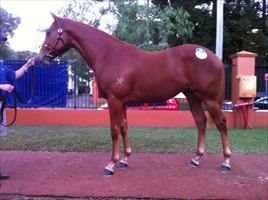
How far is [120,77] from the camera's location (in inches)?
247

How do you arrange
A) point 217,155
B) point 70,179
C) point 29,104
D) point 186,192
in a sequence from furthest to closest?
point 29,104
point 217,155
point 70,179
point 186,192

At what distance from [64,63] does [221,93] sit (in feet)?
23.4

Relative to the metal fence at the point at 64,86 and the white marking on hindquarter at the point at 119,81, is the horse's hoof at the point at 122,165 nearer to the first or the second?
the white marking on hindquarter at the point at 119,81

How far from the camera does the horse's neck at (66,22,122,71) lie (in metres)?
6.57

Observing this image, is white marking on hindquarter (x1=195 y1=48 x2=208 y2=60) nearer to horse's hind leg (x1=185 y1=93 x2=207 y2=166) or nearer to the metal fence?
horse's hind leg (x1=185 y1=93 x2=207 y2=166)

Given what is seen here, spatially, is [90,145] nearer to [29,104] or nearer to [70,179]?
[70,179]

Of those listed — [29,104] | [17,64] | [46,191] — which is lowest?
[46,191]

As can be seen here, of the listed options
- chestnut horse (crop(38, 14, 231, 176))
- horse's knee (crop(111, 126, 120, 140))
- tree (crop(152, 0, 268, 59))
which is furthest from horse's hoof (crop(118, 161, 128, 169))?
tree (crop(152, 0, 268, 59))

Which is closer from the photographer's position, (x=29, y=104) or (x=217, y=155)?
(x=217, y=155)

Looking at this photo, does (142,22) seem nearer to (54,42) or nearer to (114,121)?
(54,42)

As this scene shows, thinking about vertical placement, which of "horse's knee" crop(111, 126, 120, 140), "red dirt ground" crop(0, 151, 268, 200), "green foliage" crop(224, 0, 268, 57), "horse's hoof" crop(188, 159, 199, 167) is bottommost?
"red dirt ground" crop(0, 151, 268, 200)

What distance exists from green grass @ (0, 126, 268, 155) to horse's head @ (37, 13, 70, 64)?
2426 millimetres

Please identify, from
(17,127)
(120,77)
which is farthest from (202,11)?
(120,77)

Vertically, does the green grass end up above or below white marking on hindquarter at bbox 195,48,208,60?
below
